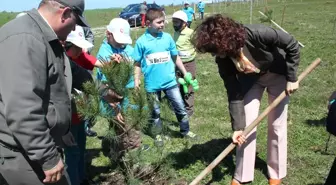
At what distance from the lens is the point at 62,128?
6.70 ft

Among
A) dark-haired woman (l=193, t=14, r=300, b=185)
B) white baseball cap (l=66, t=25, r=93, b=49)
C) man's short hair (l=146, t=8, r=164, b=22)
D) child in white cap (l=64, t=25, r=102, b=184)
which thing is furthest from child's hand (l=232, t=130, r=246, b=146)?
man's short hair (l=146, t=8, r=164, b=22)

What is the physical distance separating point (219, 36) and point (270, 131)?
4.08 feet

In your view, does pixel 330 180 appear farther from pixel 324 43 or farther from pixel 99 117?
pixel 324 43

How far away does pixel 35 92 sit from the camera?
174 centimetres

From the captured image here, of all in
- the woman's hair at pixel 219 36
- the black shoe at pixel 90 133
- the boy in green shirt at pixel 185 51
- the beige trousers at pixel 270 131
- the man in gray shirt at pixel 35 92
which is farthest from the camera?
the boy in green shirt at pixel 185 51

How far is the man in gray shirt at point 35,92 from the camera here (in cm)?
170

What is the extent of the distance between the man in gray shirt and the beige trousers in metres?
1.77

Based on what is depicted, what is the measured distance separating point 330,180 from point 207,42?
4.63ft

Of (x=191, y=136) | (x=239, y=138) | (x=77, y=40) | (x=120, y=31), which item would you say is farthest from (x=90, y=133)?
(x=239, y=138)

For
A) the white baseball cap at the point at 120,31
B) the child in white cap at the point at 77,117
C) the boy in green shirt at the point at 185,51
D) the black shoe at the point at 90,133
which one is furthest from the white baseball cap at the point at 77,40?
the boy in green shirt at the point at 185,51

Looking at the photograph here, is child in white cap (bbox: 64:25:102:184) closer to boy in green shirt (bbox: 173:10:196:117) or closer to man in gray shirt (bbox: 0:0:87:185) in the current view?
man in gray shirt (bbox: 0:0:87:185)

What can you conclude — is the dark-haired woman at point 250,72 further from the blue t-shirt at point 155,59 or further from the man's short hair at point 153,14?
the man's short hair at point 153,14

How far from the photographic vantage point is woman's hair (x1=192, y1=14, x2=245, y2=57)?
103 inches

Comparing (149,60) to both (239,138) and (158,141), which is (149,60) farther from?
(239,138)
